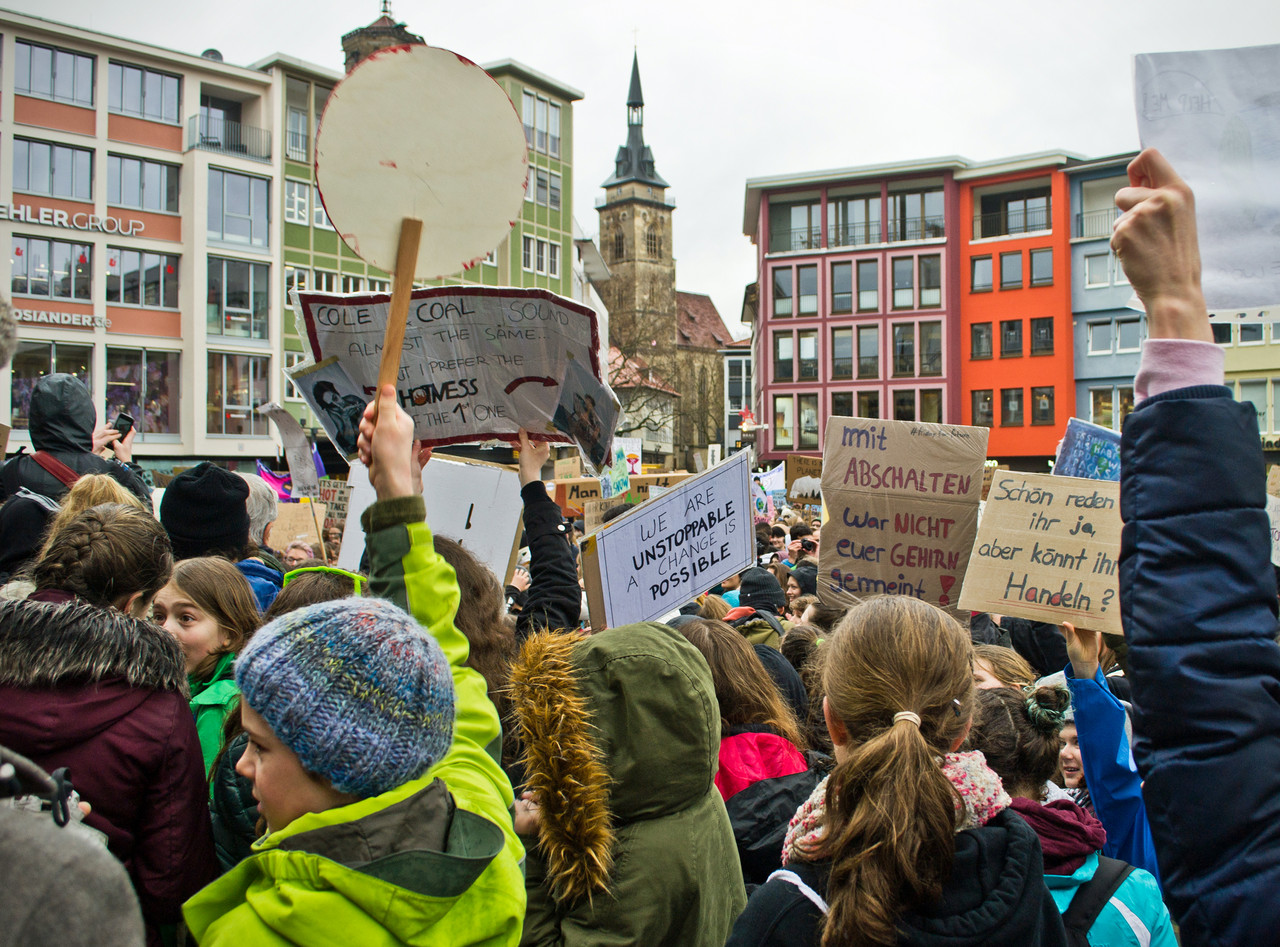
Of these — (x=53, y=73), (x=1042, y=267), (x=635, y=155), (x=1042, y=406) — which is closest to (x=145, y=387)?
(x=53, y=73)

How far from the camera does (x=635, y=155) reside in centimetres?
9606

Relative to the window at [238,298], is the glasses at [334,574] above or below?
below

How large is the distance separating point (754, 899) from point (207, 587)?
207 cm

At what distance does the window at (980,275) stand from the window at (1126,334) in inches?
238

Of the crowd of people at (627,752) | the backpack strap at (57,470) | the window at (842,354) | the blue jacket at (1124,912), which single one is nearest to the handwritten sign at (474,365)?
the crowd of people at (627,752)

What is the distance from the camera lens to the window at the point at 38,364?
30.8 metres

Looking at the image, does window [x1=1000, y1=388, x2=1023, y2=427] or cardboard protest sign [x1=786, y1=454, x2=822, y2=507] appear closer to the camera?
cardboard protest sign [x1=786, y1=454, x2=822, y2=507]

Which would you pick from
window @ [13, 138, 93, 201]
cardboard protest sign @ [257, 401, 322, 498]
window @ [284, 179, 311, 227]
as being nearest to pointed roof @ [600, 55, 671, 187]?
window @ [284, 179, 311, 227]

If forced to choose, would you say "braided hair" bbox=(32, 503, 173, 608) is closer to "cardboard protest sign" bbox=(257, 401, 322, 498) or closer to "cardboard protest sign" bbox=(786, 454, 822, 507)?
"cardboard protest sign" bbox=(257, 401, 322, 498)

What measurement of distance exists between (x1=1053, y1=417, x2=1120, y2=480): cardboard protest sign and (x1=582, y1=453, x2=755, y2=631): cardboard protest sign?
1.66 m

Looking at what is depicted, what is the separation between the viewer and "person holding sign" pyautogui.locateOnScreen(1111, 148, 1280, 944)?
3.71ft

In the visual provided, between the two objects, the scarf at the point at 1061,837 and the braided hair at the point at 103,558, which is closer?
the scarf at the point at 1061,837

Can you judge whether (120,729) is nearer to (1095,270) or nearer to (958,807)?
(958,807)

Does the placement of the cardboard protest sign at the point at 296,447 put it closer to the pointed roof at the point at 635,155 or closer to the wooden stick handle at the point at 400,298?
the wooden stick handle at the point at 400,298
